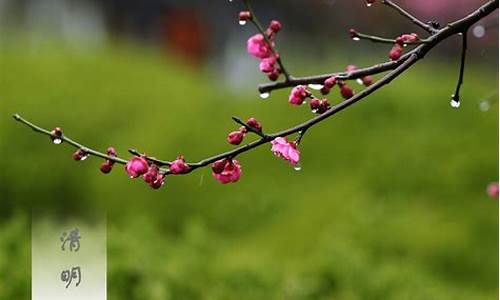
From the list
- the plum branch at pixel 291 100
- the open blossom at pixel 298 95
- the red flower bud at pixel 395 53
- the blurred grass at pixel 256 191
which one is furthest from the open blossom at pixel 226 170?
the blurred grass at pixel 256 191

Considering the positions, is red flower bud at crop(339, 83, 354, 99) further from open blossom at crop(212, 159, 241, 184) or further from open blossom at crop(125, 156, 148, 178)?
open blossom at crop(125, 156, 148, 178)

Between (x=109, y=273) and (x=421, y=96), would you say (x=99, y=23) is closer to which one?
(x=421, y=96)

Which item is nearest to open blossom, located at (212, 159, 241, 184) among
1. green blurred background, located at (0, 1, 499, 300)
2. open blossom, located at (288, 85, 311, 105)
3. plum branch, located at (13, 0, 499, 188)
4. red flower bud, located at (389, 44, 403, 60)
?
plum branch, located at (13, 0, 499, 188)

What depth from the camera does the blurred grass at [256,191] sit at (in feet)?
8.28

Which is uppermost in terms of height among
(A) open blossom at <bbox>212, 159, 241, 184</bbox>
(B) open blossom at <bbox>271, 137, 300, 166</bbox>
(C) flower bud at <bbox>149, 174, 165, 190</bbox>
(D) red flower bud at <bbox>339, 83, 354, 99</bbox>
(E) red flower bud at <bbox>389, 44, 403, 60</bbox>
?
(E) red flower bud at <bbox>389, 44, 403, 60</bbox>

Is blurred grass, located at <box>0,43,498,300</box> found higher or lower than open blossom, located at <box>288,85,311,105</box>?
higher

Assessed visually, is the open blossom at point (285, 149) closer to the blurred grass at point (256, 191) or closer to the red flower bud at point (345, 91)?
the red flower bud at point (345, 91)

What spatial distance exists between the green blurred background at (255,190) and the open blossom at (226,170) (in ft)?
2.63

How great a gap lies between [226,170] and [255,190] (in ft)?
9.39

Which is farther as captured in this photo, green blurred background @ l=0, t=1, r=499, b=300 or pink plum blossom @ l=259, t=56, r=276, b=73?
green blurred background @ l=0, t=1, r=499, b=300

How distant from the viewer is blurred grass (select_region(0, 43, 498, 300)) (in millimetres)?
2523

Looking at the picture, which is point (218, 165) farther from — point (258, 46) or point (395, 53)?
point (395, 53)

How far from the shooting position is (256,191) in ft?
13.3

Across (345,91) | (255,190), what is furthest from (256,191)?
(345,91)
